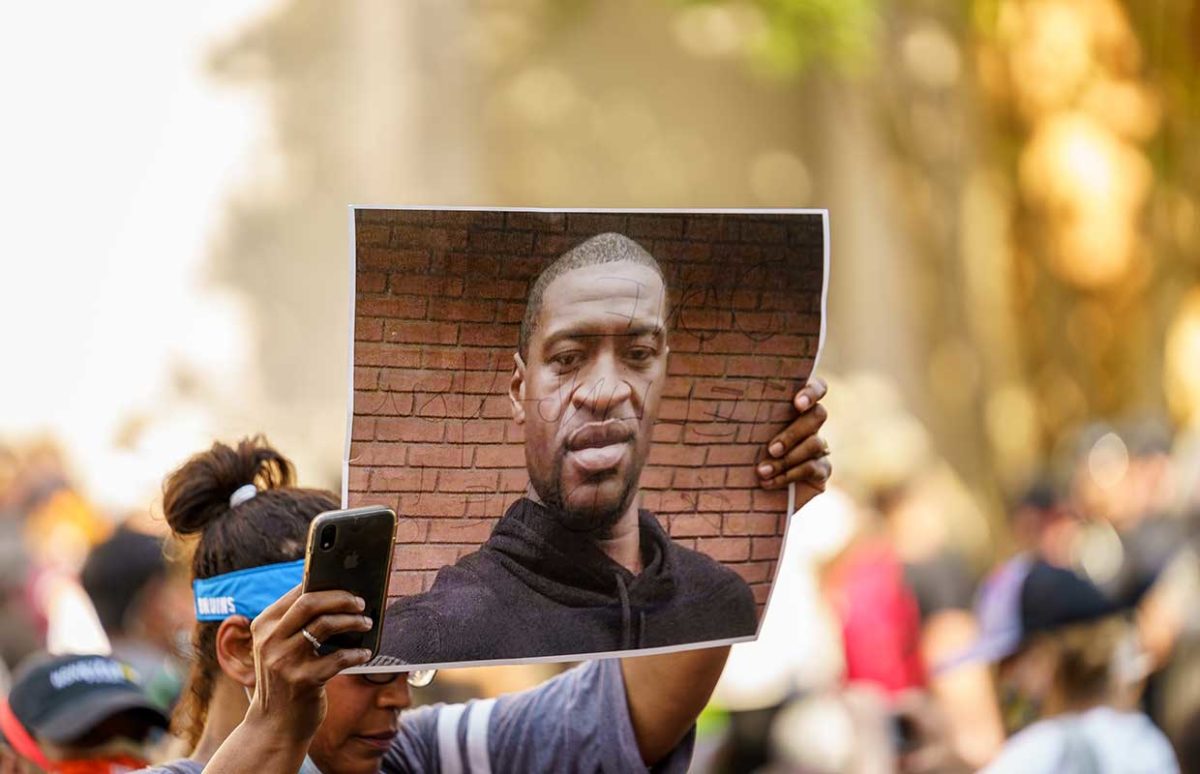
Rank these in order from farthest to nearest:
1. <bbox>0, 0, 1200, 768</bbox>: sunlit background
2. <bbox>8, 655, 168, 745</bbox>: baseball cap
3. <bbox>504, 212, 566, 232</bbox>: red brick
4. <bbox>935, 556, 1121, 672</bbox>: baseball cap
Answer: <bbox>0, 0, 1200, 768</bbox>: sunlit background < <bbox>935, 556, 1121, 672</bbox>: baseball cap < <bbox>8, 655, 168, 745</bbox>: baseball cap < <bbox>504, 212, 566, 232</bbox>: red brick

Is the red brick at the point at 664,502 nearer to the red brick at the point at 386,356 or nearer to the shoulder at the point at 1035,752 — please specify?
the red brick at the point at 386,356

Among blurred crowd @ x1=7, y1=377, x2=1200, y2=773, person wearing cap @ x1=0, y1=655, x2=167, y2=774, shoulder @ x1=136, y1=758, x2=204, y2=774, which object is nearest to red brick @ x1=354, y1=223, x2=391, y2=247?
shoulder @ x1=136, y1=758, x2=204, y2=774

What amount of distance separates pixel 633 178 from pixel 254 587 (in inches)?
495

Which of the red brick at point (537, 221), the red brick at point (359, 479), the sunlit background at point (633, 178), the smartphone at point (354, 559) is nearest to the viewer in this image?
the smartphone at point (354, 559)

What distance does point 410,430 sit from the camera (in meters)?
2.16

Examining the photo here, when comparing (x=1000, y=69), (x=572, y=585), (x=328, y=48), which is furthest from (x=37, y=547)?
(x=1000, y=69)

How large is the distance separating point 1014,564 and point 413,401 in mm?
4611

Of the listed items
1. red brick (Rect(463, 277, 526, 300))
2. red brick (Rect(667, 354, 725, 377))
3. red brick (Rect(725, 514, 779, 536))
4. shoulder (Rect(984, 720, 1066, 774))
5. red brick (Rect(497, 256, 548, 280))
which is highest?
red brick (Rect(497, 256, 548, 280))

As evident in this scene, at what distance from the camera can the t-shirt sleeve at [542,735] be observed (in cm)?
269

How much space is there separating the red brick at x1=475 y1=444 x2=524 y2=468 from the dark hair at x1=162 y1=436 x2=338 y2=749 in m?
0.34

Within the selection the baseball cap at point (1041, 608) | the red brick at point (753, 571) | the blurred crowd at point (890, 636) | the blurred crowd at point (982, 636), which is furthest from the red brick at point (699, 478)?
the baseball cap at point (1041, 608)

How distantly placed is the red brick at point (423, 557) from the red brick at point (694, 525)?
30 cm

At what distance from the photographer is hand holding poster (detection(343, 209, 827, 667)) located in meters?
2.16

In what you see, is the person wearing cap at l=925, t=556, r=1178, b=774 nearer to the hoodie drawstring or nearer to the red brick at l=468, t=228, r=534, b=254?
the hoodie drawstring
